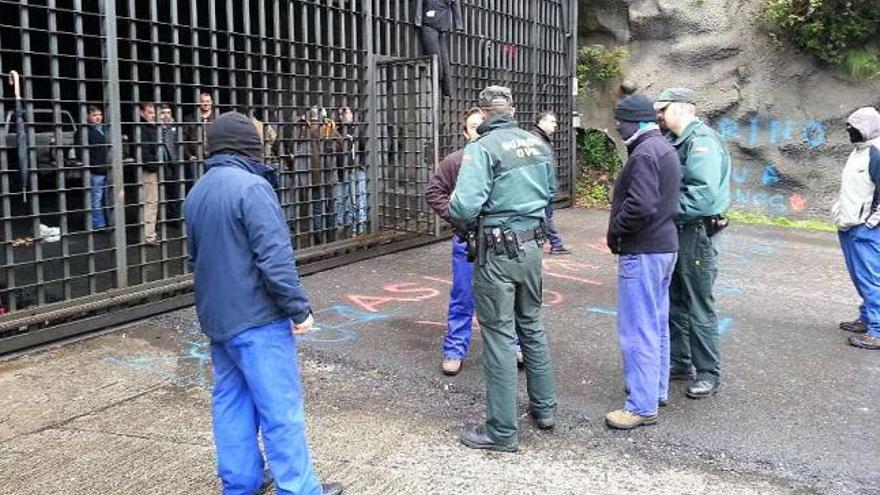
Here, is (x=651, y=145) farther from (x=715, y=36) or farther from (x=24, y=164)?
(x=715, y=36)

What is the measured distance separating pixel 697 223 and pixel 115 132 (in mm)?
4448

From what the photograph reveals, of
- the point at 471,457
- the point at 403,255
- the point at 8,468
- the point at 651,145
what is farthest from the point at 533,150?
the point at 403,255

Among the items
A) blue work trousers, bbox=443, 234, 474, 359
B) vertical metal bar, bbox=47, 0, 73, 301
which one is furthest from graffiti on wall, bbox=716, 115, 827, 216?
vertical metal bar, bbox=47, 0, 73, 301

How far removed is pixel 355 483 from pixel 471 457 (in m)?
0.64

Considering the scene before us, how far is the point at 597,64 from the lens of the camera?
13.8 meters

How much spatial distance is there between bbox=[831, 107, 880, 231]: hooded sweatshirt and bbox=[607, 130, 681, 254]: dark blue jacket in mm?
2320

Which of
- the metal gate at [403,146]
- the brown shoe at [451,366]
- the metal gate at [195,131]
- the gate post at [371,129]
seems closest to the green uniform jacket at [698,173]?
the brown shoe at [451,366]

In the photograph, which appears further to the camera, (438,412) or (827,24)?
(827,24)

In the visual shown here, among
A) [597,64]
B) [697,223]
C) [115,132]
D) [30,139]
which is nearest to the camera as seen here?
[697,223]

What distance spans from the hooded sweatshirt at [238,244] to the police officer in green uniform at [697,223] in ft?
8.41

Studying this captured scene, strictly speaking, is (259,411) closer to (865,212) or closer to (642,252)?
(642,252)

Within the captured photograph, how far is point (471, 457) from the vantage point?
3.93m

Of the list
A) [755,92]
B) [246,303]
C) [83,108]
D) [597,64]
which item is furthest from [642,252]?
[597,64]

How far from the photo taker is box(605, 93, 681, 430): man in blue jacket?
13.9 feet
